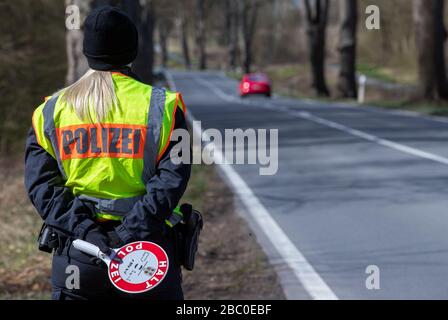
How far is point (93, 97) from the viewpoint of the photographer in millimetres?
3469

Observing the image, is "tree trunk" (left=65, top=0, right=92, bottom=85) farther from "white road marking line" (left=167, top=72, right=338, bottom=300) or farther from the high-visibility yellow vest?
the high-visibility yellow vest

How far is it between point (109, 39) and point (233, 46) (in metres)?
78.0

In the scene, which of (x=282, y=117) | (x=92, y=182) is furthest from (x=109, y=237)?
(x=282, y=117)

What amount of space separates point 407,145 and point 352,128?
4.06 m

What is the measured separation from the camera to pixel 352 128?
19047 millimetres

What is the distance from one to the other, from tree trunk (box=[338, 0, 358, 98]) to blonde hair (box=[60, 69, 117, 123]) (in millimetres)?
35839

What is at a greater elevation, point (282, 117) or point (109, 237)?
point (109, 237)

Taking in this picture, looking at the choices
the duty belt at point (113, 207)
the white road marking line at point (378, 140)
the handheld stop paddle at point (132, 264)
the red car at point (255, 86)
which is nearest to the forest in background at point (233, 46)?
the red car at point (255, 86)

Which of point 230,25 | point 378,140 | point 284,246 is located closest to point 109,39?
point 284,246

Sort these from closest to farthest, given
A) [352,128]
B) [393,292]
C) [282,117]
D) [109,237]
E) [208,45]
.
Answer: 1. [109,237]
2. [393,292]
3. [352,128]
4. [282,117]
5. [208,45]

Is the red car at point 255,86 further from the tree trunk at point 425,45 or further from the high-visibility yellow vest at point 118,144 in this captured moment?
the high-visibility yellow vest at point 118,144

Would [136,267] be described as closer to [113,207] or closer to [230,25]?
[113,207]

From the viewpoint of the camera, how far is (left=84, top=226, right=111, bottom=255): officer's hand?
3.37 metres

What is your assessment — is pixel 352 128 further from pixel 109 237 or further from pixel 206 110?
pixel 109 237
